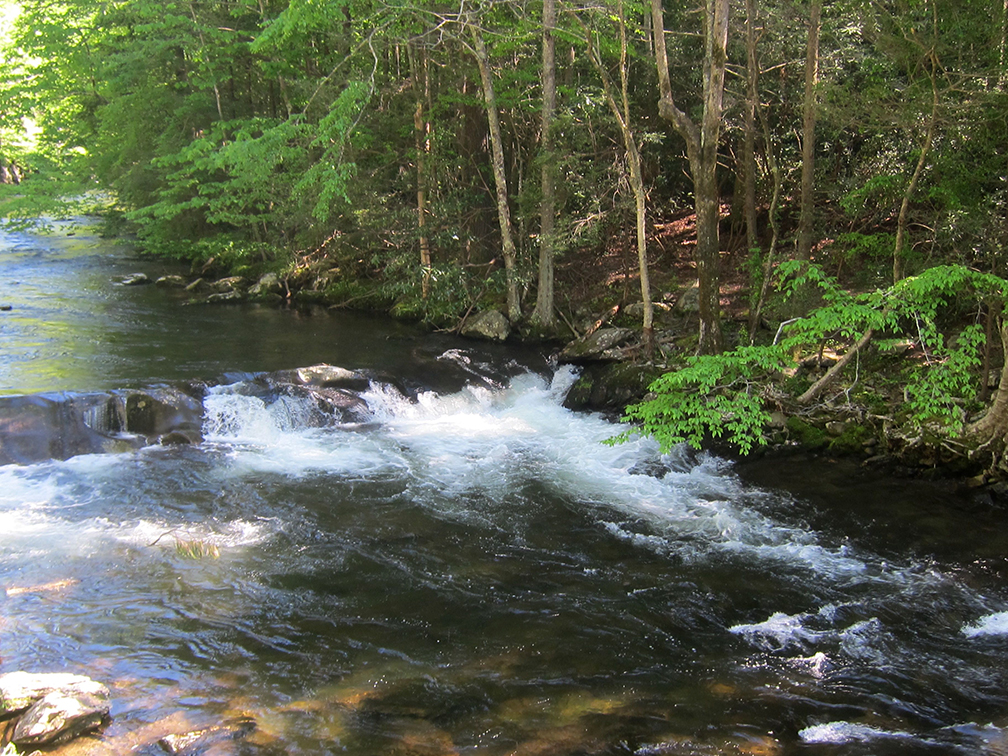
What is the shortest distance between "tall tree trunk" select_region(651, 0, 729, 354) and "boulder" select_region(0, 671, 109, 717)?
8.67 meters

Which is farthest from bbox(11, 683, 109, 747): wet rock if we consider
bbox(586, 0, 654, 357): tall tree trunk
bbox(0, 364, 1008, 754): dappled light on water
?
bbox(586, 0, 654, 357): tall tree trunk

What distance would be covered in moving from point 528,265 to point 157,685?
12198 mm

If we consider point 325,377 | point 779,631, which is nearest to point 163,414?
point 325,377

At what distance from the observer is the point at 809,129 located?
37.6ft

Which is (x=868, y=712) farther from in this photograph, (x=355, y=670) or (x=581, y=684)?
(x=355, y=670)

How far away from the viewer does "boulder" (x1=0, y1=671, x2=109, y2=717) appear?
15.9 feet

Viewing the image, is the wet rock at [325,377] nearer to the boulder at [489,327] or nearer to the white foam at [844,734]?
the boulder at [489,327]

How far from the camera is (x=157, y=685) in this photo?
5.48 m

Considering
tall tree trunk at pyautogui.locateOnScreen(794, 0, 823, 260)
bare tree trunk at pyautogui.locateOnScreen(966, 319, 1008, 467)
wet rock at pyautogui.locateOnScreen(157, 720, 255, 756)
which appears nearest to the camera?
wet rock at pyautogui.locateOnScreen(157, 720, 255, 756)

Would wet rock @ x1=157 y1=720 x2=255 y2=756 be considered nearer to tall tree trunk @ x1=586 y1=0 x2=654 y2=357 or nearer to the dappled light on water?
the dappled light on water

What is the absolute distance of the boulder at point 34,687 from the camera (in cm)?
484

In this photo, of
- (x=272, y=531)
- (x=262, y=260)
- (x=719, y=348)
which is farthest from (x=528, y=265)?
(x=262, y=260)

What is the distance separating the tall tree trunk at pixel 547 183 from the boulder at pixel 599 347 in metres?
1.42

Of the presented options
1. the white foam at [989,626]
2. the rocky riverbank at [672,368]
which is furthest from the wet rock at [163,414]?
the white foam at [989,626]
